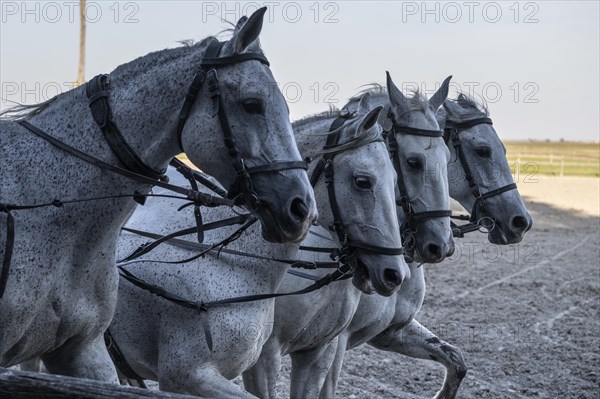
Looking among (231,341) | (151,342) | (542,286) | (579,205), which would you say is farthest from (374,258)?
(579,205)

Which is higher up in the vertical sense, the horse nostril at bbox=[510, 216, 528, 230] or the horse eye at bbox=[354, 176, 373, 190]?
the horse eye at bbox=[354, 176, 373, 190]

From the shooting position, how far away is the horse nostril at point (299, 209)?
3.58 m

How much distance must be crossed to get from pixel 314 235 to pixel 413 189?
0.66 meters

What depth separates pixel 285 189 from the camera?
11.8 feet

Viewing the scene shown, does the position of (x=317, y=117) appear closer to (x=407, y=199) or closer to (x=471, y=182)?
(x=407, y=199)

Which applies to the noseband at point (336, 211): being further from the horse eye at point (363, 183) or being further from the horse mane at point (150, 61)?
the horse mane at point (150, 61)

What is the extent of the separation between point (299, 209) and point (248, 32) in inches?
27.3

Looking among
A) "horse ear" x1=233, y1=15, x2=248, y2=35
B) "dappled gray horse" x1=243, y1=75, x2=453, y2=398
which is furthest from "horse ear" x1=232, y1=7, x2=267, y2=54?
"dappled gray horse" x1=243, y1=75, x2=453, y2=398

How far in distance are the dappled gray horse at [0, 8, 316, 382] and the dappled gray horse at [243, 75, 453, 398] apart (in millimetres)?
1456

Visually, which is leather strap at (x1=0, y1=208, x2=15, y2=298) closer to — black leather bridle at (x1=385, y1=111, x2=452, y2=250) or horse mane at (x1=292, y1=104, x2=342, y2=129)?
horse mane at (x1=292, y1=104, x2=342, y2=129)

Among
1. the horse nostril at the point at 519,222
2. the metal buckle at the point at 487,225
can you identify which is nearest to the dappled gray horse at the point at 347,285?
the metal buckle at the point at 487,225

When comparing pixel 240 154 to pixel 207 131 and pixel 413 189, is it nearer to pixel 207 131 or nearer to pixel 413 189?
pixel 207 131

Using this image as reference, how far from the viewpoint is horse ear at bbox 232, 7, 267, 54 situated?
3.61 meters

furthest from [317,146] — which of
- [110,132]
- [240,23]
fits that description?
[110,132]
